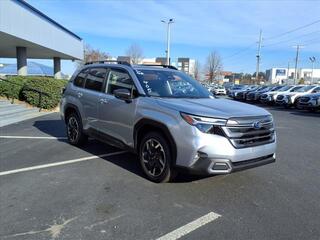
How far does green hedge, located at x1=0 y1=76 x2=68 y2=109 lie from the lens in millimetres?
16812

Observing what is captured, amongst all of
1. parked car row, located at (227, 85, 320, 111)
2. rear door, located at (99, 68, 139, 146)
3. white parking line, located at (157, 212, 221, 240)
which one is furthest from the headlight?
parked car row, located at (227, 85, 320, 111)

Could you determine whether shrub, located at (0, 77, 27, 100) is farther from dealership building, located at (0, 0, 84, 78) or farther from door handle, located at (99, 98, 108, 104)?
door handle, located at (99, 98, 108, 104)

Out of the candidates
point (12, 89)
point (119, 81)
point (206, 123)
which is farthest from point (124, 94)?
point (12, 89)

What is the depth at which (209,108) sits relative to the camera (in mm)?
5039

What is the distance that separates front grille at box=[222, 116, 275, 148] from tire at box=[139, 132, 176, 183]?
0.96 m

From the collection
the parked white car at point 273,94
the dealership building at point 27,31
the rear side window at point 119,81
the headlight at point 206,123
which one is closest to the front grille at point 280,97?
the parked white car at point 273,94

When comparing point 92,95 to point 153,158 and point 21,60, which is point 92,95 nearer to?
point 153,158

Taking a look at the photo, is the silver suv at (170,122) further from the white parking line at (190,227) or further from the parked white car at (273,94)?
the parked white car at (273,94)

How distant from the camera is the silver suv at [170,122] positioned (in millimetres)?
4719

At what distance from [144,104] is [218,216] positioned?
2.19 meters

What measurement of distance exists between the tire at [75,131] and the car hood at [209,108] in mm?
2923

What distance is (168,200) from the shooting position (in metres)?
4.75

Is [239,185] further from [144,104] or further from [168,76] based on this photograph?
[168,76]

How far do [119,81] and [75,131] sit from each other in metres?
2.20
